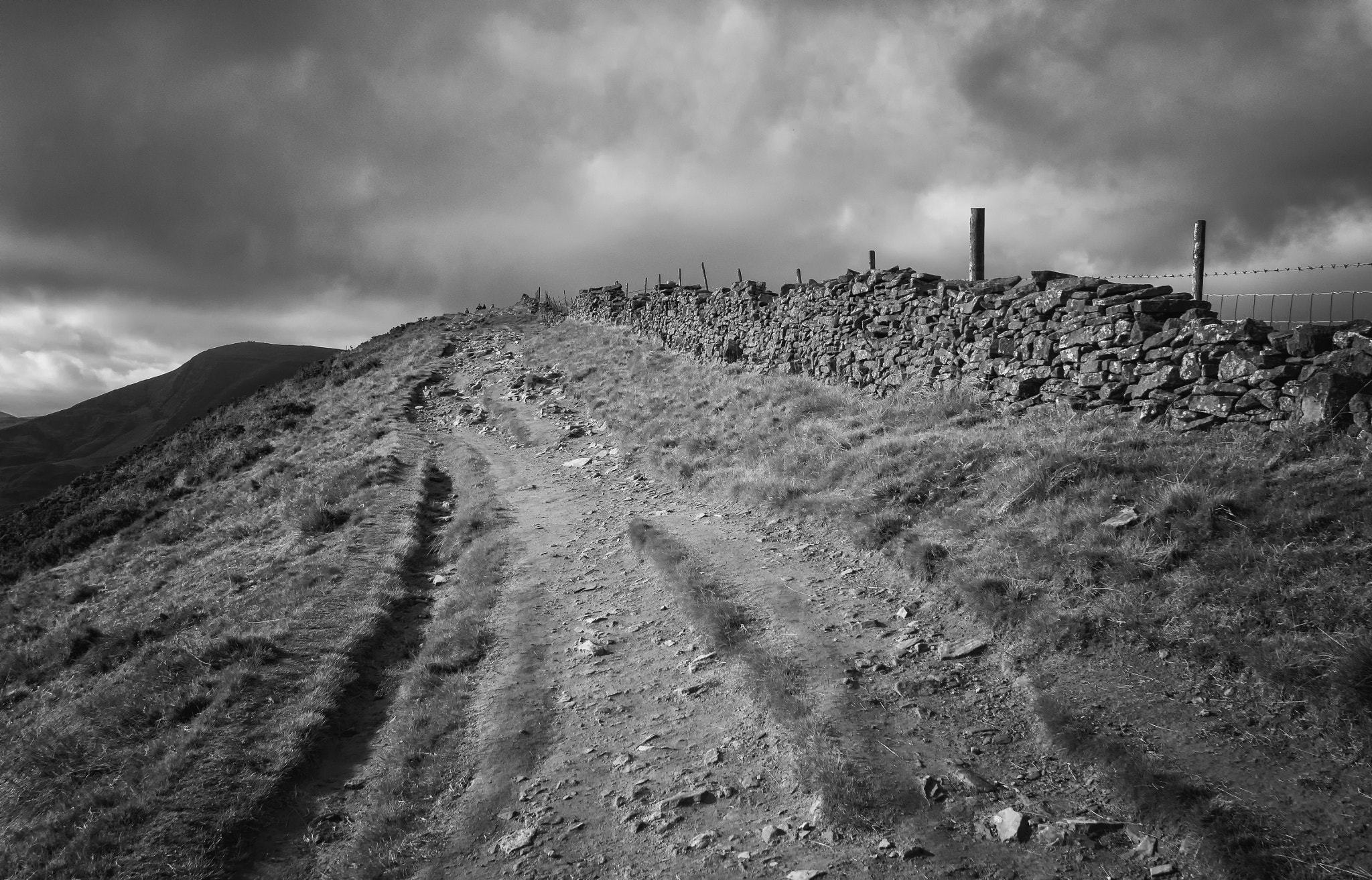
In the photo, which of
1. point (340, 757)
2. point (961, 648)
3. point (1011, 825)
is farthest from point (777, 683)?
point (340, 757)

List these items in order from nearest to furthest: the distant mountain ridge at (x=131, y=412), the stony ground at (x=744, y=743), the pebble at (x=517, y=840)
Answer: the stony ground at (x=744, y=743)
the pebble at (x=517, y=840)
the distant mountain ridge at (x=131, y=412)

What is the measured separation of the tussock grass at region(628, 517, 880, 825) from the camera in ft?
18.0

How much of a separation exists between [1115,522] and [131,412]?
21894cm

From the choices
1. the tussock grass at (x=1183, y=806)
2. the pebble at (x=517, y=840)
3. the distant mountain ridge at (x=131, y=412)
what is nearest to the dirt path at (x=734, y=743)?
the pebble at (x=517, y=840)

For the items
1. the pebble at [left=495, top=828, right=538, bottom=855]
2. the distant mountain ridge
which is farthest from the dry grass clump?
the distant mountain ridge

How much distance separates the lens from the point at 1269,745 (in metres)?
5.19

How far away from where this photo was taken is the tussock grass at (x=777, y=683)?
5496 mm

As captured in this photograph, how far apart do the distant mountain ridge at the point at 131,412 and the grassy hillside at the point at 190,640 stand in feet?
452

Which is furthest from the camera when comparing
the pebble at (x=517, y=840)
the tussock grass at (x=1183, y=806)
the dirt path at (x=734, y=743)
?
the pebble at (x=517, y=840)

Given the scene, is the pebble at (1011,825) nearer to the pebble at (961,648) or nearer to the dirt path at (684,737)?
the dirt path at (684,737)

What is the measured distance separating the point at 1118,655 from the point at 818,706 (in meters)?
2.73

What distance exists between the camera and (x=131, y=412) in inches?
6890

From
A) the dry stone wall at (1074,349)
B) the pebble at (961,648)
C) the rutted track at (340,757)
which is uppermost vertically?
the dry stone wall at (1074,349)

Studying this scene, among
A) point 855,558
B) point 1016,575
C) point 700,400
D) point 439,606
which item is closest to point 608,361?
point 700,400
